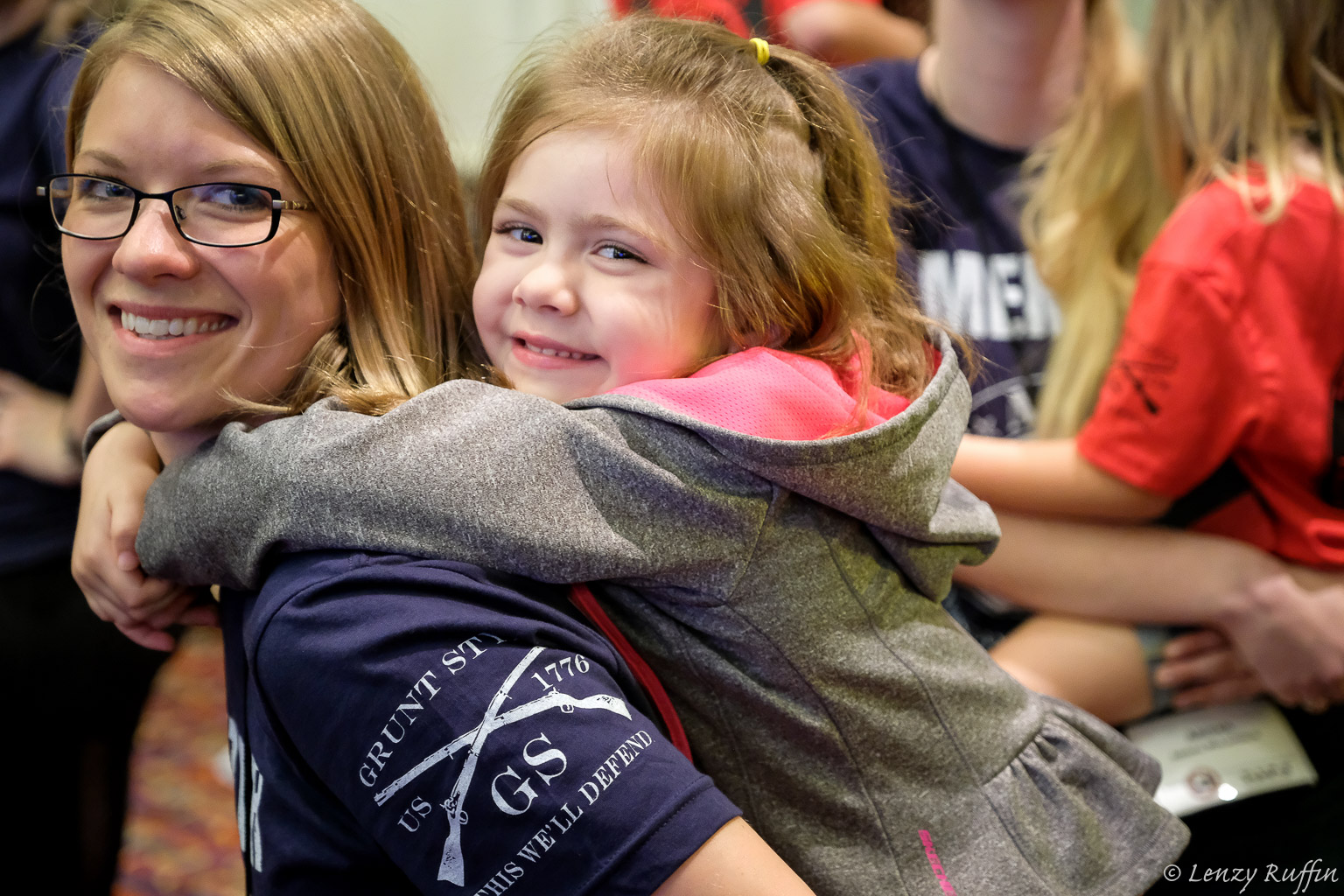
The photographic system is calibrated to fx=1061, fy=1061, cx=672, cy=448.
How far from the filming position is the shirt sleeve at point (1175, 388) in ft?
4.32

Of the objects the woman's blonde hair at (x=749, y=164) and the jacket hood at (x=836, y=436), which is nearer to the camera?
the jacket hood at (x=836, y=436)

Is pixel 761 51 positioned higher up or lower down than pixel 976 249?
higher up

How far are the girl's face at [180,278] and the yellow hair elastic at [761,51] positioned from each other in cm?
45

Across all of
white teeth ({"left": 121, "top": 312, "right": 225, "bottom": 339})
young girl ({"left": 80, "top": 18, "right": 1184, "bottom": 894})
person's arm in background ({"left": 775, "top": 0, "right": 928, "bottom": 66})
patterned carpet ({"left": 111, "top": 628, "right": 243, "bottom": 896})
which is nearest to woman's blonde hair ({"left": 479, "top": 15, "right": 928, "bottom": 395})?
young girl ({"left": 80, "top": 18, "right": 1184, "bottom": 894})

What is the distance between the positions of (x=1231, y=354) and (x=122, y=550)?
1.28 meters

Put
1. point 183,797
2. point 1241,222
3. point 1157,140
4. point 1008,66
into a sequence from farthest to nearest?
point 183,797 < point 1008,66 < point 1157,140 < point 1241,222

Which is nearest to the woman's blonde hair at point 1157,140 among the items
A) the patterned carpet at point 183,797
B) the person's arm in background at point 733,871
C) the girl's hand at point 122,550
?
the person's arm in background at point 733,871

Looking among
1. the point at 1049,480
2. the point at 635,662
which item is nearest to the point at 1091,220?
the point at 1049,480

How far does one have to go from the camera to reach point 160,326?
37.1 inches

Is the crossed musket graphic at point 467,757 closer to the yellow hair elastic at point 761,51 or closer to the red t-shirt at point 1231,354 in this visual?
the yellow hair elastic at point 761,51

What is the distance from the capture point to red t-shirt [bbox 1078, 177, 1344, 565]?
1.31 metres

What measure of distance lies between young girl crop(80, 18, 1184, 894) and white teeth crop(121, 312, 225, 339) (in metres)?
0.12

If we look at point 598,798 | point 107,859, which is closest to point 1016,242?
point 598,798

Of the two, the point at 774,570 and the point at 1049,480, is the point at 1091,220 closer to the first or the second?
the point at 1049,480
